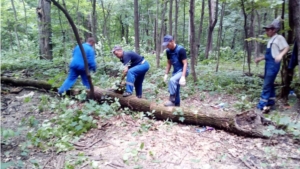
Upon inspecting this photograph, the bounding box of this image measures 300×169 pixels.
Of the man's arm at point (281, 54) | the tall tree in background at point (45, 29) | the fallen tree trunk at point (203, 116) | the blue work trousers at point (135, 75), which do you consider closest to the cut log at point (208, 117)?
the fallen tree trunk at point (203, 116)

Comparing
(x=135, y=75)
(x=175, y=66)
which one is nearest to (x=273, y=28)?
(x=175, y=66)

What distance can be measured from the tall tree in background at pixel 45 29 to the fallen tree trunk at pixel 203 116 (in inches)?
243

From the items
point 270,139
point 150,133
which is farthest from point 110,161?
point 270,139

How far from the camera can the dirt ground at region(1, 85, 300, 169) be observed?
11.3 feet

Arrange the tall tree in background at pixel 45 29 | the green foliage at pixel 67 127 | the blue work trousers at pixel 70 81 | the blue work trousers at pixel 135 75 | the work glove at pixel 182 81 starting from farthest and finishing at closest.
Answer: the tall tree in background at pixel 45 29 < the blue work trousers at pixel 70 81 < the blue work trousers at pixel 135 75 < the work glove at pixel 182 81 < the green foliage at pixel 67 127

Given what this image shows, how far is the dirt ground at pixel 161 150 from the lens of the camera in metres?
3.43

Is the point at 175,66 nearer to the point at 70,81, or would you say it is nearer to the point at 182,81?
the point at 182,81

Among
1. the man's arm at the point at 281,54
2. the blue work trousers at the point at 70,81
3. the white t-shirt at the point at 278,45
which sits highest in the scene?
the white t-shirt at the point at 278,45

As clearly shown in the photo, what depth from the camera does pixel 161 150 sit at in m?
3.87

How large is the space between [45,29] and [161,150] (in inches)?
342

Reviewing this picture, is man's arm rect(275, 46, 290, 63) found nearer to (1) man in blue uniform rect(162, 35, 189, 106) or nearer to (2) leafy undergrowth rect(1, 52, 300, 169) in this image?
(2) leafy undergrowth rect(1, 52, 300, 169)

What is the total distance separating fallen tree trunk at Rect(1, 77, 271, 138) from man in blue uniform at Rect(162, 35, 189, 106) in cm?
31

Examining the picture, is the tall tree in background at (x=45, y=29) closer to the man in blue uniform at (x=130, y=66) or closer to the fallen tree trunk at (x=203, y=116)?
the man in blue uniform at (x=130, y=66)

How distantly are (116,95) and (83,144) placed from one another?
181cm
